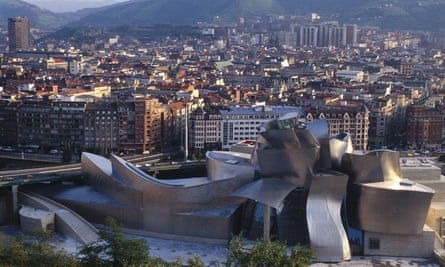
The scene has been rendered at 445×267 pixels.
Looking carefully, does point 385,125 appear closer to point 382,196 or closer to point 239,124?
point 239,124

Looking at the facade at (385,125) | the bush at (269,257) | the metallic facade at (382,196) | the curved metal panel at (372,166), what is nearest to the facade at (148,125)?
the facade at (385,125)

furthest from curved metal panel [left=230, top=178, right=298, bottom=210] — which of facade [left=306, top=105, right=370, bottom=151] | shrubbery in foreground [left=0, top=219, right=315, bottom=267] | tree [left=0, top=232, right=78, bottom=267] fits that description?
facade [left=306, top=105, right=370, bottom=151]

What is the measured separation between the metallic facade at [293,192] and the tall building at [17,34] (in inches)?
5477

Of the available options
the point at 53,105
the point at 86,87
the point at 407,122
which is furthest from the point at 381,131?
the point at 86,87

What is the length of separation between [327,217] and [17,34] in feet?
480

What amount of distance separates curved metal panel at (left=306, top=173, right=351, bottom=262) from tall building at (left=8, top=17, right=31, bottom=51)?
14363 centimetres

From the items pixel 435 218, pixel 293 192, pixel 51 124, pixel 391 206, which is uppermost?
pixel 293 192

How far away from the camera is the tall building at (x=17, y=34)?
538 feet

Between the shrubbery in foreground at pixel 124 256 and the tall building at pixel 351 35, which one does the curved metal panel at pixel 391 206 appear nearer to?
the shrubbery in foreground at pixel 124 256

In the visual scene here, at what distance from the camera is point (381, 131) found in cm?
6406

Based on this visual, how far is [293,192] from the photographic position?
100 ft

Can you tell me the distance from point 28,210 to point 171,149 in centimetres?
2451

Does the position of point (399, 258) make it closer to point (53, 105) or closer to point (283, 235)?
point (283, 235)

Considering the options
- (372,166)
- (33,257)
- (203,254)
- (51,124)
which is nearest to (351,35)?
(51,124)
